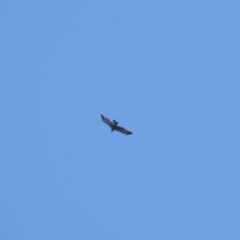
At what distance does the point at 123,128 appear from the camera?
422ft

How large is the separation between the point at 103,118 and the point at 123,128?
69.5 inches

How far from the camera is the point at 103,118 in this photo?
129m
